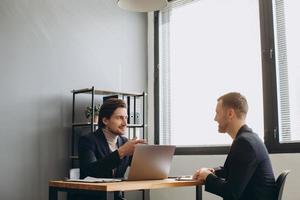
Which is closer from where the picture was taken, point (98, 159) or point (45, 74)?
point (98, 159)

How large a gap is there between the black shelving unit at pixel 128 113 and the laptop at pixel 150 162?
4.01 ft

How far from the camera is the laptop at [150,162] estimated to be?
2365 millimetres

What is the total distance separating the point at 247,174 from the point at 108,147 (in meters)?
1.15

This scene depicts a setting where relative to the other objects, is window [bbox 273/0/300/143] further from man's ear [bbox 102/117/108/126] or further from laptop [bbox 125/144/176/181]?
man's ear [bbox 102/117/108/126]

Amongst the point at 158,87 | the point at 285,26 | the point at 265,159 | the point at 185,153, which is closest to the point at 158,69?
the point at 158,87

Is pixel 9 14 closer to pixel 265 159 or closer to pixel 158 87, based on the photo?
pixel 158 87

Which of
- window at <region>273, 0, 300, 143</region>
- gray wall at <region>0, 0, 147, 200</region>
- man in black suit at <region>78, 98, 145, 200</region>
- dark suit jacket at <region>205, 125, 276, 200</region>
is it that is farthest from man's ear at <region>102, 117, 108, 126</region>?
window at <region>273, 0, 300, 143</region>

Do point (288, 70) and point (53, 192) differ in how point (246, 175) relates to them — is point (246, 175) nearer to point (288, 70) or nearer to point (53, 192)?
point (53, 192)

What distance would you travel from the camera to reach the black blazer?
260 centimetres

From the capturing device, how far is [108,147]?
2938 millimetres

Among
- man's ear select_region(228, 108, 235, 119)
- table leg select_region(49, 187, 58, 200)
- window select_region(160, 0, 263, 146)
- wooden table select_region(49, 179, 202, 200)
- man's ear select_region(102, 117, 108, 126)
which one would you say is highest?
window select_region(160, 0, 263, 146)

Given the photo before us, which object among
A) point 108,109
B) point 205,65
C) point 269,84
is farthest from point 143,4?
point 205,65

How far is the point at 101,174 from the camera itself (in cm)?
270

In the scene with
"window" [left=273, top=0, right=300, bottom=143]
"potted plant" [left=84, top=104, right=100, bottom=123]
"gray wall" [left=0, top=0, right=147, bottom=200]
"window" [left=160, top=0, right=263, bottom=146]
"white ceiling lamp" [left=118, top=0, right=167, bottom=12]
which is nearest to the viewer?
"white ceiling lamp" [left=118, top=0, right=167, bottom=12]
